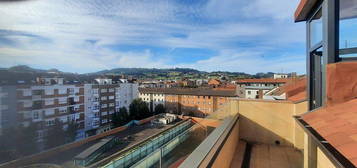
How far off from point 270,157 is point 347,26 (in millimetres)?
2117

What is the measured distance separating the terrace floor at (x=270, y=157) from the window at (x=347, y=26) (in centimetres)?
177

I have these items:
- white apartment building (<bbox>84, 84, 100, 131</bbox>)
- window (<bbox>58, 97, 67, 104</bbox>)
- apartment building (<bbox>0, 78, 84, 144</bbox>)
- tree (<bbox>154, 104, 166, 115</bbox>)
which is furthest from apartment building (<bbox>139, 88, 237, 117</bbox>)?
window (<bbox>58, 97, 67, 104</bbox>)

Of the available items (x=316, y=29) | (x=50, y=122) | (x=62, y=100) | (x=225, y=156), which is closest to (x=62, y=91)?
(x=62, y=100)

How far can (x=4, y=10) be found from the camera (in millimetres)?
1806

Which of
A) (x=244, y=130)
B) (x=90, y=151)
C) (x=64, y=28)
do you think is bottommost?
(x=90, y=151)

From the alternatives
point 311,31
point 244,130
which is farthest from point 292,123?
point 311,31

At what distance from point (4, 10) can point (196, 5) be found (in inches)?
238

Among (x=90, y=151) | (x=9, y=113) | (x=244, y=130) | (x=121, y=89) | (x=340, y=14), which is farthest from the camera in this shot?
(x=121, y=89)

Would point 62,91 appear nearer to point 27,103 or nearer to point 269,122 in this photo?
point 27,103

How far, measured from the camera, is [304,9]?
2186mm

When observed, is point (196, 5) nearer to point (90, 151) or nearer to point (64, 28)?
point (64, 28)

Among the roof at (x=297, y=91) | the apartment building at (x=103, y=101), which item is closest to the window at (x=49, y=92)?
the apartment building at (x=103, y=101)

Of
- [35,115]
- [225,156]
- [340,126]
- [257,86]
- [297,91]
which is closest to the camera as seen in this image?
[340,126]

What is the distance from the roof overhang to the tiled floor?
213 cm
